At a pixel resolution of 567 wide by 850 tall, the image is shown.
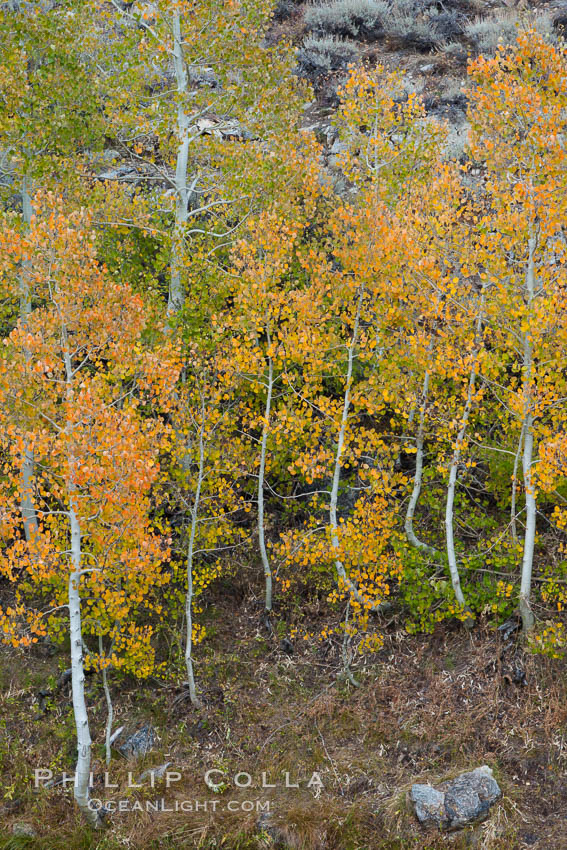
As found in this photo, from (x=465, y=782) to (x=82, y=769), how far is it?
17.9ft

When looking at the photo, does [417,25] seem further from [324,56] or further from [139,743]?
[139,743]

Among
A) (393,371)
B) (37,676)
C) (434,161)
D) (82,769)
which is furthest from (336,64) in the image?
(82,769)

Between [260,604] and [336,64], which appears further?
[336,64]

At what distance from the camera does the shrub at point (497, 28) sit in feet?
71.1

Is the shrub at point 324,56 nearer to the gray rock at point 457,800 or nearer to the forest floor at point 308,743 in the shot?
the forest floor at point 308,743

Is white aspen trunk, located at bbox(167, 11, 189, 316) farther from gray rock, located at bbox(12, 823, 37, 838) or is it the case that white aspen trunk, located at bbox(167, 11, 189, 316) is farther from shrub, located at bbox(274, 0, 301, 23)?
shrub, located at bbox(274, 0, 301, 23)

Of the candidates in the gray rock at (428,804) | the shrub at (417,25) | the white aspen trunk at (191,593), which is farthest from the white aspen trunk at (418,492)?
the shrub at (417,25)

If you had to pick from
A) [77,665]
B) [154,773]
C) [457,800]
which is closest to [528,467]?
[457,800]

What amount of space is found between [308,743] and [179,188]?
1100cm

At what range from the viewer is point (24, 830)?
10023mm

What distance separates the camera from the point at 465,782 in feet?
31.7

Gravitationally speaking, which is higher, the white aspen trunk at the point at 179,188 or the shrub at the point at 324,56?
the shrub at the point at 324,56

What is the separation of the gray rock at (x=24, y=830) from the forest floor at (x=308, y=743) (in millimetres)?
56

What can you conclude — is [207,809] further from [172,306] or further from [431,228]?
[431,228]
